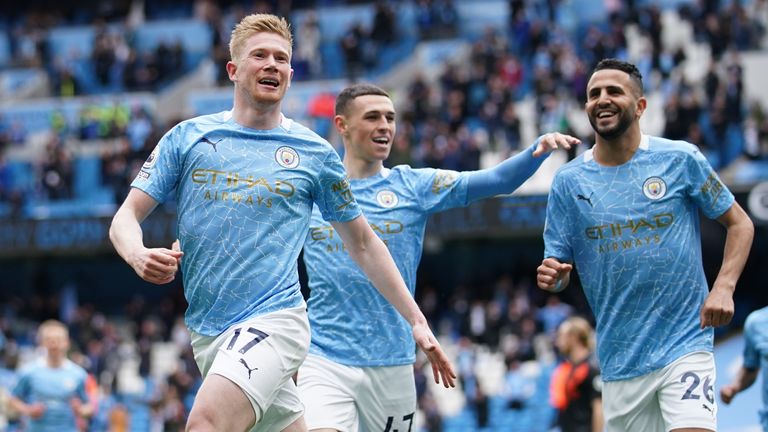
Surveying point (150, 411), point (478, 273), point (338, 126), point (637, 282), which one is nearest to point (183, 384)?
point (150, 411)

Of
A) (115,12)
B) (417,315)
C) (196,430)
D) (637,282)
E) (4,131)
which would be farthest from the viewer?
(115,12)

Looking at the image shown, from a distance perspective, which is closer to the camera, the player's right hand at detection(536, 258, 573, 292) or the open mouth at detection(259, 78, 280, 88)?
the open mouth at detection(259, 78, 280, 88)

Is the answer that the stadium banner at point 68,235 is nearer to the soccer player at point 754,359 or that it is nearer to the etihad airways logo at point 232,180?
the soccer player at point 754,359

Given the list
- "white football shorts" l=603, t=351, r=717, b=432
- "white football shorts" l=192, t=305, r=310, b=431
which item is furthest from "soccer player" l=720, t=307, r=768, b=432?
"white football shorts" l=192, t=305, r=310, b=431

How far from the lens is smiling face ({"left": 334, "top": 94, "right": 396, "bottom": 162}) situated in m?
8.07

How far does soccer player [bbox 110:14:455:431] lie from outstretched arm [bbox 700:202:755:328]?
59.9 inches

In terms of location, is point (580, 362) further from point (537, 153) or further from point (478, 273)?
point (478, 273)

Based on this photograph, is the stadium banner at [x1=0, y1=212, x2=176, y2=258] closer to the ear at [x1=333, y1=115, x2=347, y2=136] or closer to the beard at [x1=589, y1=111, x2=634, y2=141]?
the ear at [x1=333, y1=115, x2=347, y2=136]

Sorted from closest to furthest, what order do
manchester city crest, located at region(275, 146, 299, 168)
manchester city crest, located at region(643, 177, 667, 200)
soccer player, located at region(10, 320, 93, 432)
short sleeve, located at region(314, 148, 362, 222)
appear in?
manchester city crest, located at region(275, 146, 299, 168) < short sleeve, located at region(314, 148, 362, 222) < manchester city crest, located at region(643, 177, 667, 200) < soccer player, located at region(10, 320, 93, 432)

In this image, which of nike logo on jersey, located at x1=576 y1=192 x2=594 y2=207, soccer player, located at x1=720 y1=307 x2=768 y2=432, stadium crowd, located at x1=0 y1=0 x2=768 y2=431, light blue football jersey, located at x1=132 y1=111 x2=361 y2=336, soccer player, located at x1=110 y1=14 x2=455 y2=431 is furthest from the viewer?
stadium crowd, located at x1=0 y1=0 x2=768 y2=431

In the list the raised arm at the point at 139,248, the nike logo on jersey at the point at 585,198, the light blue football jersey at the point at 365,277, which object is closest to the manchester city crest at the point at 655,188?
the nike logo on jersey at the point at 585,198

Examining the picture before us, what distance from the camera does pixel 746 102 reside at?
25047mm

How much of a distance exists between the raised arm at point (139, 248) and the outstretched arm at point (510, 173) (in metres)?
2.42

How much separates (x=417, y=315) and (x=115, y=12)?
33610 mm
